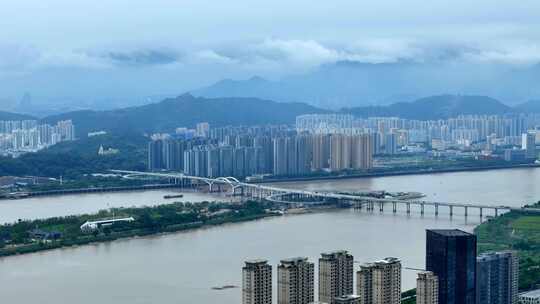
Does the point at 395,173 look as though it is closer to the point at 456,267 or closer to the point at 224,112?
the point at 456,267

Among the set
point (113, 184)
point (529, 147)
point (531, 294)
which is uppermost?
point (529, 147)

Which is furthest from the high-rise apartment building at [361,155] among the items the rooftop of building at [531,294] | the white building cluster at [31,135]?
the rooftop of building at [531,294]

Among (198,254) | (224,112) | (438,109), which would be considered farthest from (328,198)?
(438,109)

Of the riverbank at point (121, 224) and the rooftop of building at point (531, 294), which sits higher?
the riverbank at point (121, 224)

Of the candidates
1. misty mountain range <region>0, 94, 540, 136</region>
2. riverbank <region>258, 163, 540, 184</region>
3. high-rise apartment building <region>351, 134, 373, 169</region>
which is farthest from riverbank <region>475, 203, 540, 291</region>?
misty mountain range <region>0, 94, 540, 136</region>

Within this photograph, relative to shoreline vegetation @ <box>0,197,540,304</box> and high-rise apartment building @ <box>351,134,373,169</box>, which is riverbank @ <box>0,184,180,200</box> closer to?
shoreline vegetation @ <box>0,197,540,304</box>

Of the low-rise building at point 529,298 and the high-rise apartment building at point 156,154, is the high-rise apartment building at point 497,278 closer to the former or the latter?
the low-rise building at point 529,298

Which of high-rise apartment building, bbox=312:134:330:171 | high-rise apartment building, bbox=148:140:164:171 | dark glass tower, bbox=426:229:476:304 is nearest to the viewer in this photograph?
dark glass tower, bbox=426:229:476:304
